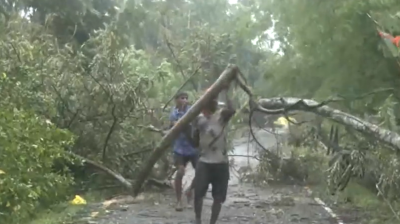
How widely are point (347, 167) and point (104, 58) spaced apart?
189 inches

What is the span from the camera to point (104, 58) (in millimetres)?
12273

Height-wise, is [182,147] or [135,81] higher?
[135,81]

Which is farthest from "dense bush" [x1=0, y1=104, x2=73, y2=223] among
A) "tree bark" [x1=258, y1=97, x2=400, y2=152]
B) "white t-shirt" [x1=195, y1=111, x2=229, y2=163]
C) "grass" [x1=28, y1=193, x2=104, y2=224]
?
"tree bark" [x1=258, y1=97, x2=400, y2=152]

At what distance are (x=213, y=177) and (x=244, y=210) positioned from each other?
2898 millimetres

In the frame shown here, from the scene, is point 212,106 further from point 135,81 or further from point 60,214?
point 135,81

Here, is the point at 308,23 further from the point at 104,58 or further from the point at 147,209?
the point at 147,209

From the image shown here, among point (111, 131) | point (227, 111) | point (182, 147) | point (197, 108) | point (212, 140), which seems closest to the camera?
point (212, 140)

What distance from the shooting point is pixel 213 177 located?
27.8 feet

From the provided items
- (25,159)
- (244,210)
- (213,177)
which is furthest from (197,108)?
(244,210)

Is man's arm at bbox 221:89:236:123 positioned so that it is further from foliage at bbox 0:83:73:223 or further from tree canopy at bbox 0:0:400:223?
foliage at bbox 0:83:73:223

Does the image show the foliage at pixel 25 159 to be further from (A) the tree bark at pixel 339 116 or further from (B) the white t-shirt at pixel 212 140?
(A) the tree bark at pixel 339 116

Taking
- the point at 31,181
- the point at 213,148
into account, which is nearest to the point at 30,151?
the point at 31,181

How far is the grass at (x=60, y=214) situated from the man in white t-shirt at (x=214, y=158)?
2.35 meters

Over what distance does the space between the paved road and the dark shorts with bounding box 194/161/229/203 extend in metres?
1.43
